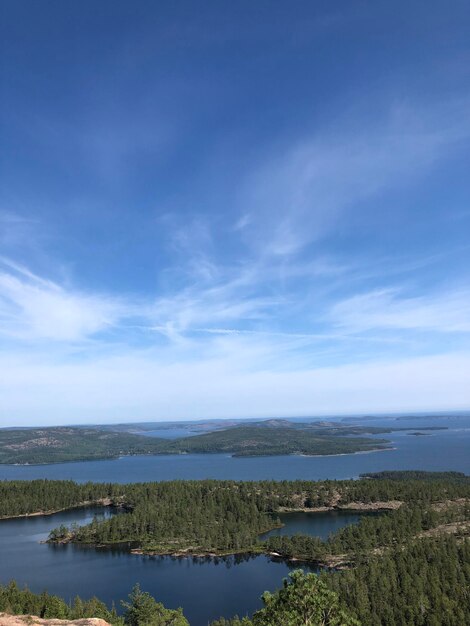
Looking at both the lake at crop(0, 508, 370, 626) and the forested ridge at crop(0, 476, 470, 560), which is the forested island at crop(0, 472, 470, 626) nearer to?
the forested ridge at crop(0, 476, 470, 560)

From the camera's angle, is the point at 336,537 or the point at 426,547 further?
the point at 336,537

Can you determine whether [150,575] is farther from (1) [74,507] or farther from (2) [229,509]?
(1) [74,507]

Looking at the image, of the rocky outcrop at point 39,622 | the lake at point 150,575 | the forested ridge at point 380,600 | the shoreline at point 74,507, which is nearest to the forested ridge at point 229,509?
the shoreline at point 74,507

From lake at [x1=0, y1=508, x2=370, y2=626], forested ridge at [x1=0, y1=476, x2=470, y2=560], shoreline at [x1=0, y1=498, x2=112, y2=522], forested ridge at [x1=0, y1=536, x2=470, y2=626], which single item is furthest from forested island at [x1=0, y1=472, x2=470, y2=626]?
lake at [x1=0, y1=508, x2=370, y2=626]

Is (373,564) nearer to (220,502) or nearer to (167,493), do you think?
(220,502)

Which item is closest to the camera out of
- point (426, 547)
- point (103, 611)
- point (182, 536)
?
point (103, 611)

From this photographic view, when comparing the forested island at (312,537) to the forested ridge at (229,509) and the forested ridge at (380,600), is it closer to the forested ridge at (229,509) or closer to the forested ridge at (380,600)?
the forested ridge at (380,600)

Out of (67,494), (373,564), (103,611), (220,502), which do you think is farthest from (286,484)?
(103,611)
